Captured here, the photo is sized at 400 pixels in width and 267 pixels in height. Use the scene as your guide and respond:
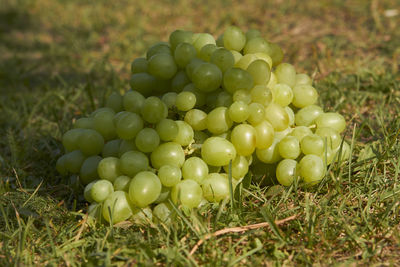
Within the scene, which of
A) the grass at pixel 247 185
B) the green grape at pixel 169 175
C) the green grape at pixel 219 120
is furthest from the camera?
the green grape at pixel 219 120

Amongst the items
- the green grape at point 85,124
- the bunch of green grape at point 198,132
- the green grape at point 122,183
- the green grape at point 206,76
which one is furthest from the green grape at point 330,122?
the green grape at point 85,124

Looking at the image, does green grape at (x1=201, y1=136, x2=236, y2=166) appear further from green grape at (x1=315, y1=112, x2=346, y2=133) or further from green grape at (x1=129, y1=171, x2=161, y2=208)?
green grape at (x1=315, y1=112, x2=346, y2=133)

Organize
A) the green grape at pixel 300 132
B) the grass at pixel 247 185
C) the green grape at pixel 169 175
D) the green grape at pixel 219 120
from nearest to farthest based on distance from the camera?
the grass at pixel 247 185 → the green grape at pixel 169 175 → the green grape at pixel 219 120 → the green grape at pixel 300 132

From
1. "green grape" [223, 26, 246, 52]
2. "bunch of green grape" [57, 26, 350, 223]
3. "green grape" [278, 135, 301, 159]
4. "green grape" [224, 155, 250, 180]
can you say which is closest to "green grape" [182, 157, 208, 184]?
"bunch of green grape" [57, 26, 350, 223]

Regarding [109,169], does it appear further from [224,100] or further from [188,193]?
[224,100]

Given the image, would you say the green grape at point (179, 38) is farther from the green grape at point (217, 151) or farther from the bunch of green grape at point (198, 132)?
the green grape at point (217, 151)

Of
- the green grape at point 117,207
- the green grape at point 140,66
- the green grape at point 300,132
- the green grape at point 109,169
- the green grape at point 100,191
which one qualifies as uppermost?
the green grape at point 140,66

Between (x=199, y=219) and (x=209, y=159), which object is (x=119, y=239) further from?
(x=209, y=159)
